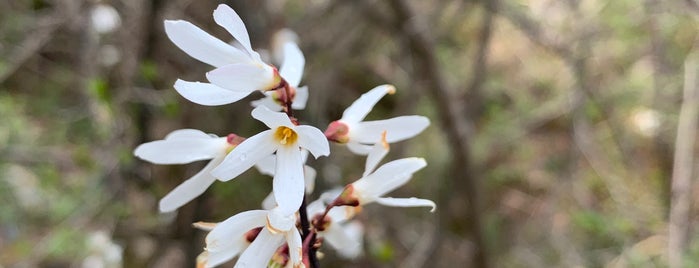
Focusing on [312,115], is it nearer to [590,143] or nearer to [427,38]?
[427,38]

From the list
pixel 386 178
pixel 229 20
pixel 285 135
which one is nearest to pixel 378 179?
pixel 386 178

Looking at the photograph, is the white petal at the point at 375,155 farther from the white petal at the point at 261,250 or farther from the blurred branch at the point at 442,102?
the blurred branch at the point at 442,102

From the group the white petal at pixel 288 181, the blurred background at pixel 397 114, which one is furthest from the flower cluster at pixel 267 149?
the blurred background at pixel 397 114

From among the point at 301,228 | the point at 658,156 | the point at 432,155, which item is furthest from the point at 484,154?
the point at 301,228

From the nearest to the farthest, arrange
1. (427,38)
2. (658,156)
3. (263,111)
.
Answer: (263,111) < (427,38) < (658,156)

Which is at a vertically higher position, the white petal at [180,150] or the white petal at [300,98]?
the white petal at [300,98]

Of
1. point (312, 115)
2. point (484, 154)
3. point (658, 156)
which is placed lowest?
point (312, 115)
